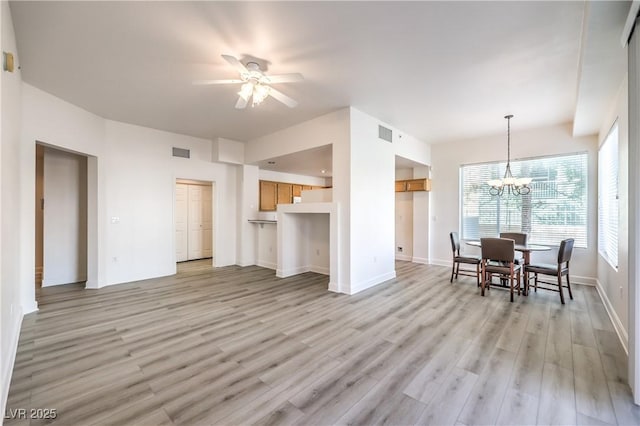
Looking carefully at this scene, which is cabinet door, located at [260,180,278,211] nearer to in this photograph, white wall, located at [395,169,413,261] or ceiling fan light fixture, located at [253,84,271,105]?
white wall, located at [395,169,413,261]

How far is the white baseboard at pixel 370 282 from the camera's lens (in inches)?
175

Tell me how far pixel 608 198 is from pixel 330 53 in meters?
4.64

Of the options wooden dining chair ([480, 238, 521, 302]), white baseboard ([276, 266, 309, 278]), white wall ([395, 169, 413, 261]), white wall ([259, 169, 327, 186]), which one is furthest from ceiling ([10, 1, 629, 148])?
white wall ([259, 169, 327, 186])

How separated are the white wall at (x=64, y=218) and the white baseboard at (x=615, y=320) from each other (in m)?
7.71

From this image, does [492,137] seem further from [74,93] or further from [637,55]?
[74,93]

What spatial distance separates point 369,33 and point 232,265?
5.64 meters

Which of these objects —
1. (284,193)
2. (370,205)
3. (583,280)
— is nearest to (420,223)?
(370,205)

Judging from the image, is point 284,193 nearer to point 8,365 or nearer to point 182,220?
point 182,220

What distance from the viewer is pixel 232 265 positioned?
6648 millimetres

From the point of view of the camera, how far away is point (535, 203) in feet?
18.1

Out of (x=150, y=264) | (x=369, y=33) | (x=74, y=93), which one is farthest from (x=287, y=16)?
(x=150, y=264)

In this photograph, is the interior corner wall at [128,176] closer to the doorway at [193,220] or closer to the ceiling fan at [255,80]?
the doorway at [193,220]

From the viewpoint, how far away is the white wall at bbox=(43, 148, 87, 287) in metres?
4.86

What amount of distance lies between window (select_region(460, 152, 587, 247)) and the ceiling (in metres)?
0.97
